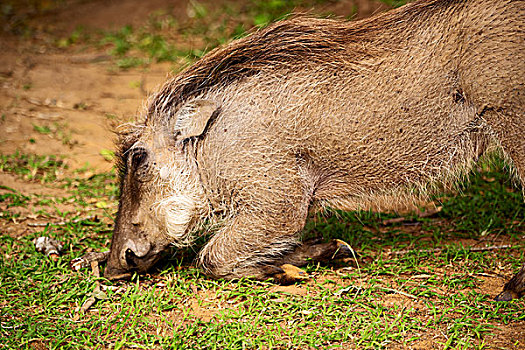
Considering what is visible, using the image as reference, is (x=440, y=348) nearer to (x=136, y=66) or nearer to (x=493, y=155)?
(x=493, y=155)

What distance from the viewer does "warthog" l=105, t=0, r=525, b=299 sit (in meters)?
2.97

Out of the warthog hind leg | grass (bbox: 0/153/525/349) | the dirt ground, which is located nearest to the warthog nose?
grass (bbox: 0/153/525/349)

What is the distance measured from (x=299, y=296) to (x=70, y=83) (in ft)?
13.7

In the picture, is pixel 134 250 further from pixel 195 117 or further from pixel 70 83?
pixel 70 83

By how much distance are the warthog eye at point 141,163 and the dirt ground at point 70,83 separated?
1.34 feet

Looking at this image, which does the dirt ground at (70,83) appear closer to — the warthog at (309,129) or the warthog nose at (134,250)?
the warthog at (309,129)

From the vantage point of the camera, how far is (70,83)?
6238mm

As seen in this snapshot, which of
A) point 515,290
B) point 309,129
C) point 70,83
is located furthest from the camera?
point 70,83

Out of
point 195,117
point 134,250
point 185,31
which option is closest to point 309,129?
point 195,117

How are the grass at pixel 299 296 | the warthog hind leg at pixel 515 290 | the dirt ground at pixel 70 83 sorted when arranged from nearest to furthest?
the grass at pixel 299 296, the warthog hind leg at pixel 515 290, the dirt ground at pixel 70 83

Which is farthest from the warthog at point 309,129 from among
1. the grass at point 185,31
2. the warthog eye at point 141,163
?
the grass at point 185,31

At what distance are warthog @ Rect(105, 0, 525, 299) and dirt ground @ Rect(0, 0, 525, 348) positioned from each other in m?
0.40

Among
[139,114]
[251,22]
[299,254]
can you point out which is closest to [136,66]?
[251,22]

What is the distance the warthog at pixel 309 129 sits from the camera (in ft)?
9.75
